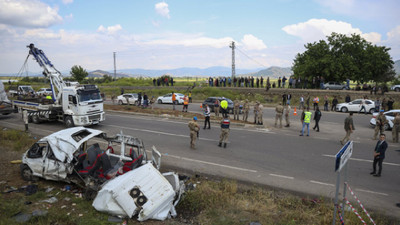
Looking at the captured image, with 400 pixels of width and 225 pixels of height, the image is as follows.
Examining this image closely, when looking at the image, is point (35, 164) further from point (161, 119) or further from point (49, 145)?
point (161, 119)

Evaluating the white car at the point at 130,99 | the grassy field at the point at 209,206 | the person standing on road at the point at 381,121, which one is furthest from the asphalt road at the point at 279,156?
the white car at the point at 130,99

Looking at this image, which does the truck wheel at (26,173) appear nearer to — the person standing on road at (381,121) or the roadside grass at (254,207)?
the roadside grass at (254,207)

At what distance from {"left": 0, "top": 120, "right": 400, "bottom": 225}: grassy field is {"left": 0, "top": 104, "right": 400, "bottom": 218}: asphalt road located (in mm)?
972

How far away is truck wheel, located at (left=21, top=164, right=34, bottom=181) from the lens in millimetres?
8531

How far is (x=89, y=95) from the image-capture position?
53.5 ft

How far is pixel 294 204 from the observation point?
719cm

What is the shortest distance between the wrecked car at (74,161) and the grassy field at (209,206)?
46cm

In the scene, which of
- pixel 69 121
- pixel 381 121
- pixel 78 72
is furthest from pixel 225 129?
pixel 78 72

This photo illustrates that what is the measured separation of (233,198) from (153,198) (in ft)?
7.59

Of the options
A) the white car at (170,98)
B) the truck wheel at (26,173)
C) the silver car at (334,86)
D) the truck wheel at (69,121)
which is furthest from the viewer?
the silver car at (334,86)

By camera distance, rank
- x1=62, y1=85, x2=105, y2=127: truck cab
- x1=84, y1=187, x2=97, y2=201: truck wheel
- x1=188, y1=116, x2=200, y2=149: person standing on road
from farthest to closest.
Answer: x1=62, y1=85, x2=105, y2=127: truck cab → x1=188, y1=116, x2=200, y2=149: person standing on road → x1=84, y1=187, x2=97, y2=201: truck wheel

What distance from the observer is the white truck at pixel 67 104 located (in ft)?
52.3

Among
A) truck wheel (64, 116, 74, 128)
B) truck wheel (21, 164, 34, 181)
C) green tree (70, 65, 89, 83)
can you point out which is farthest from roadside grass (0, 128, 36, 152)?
green tree (70, 65, 89, 83)

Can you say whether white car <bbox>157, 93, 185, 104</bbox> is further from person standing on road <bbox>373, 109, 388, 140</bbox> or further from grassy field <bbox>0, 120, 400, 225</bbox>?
grassy field <bbox>0, 120, 400, 225</bbox>
